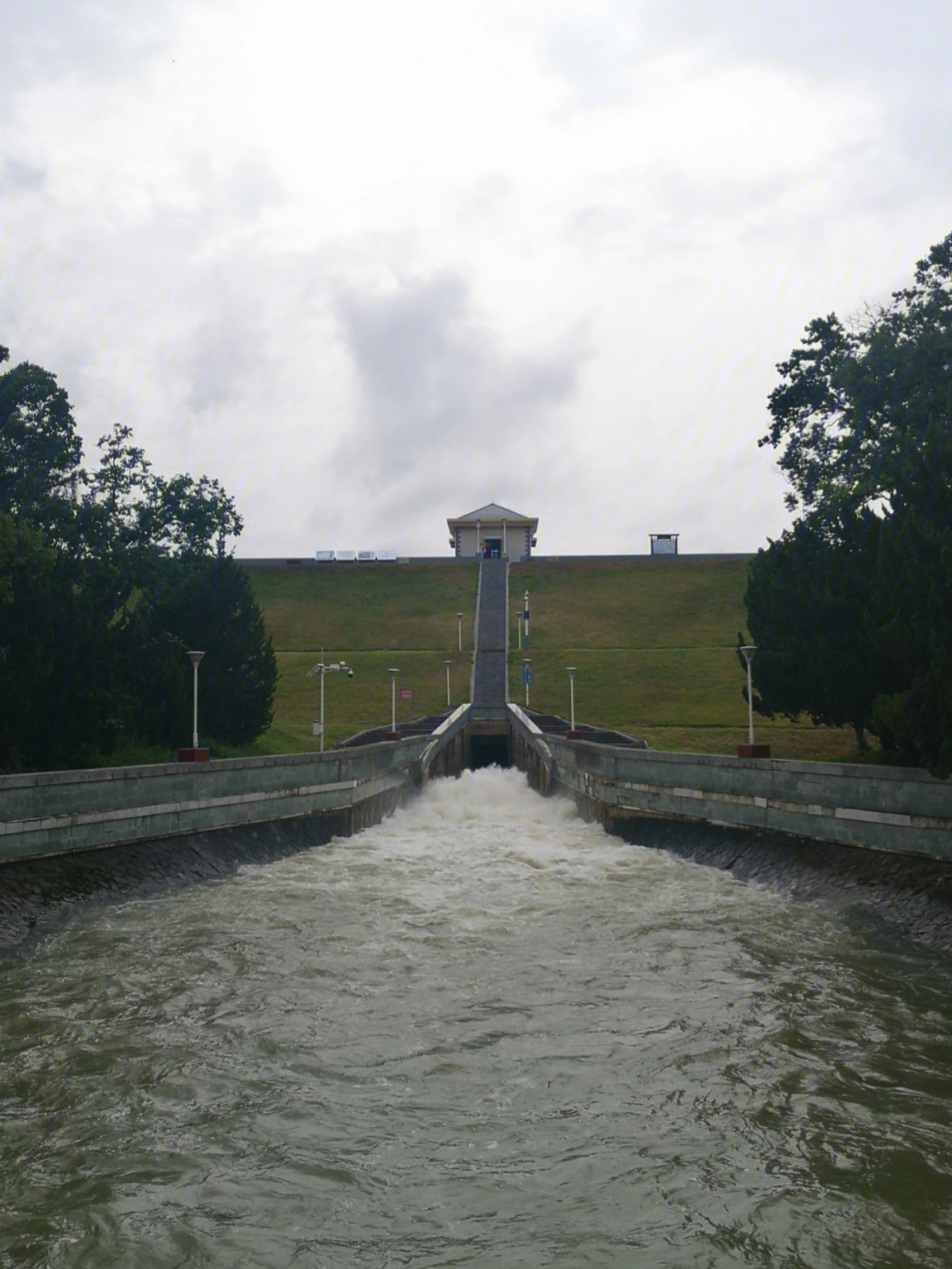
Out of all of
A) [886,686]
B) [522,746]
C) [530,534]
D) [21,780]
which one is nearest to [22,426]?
[522,746]

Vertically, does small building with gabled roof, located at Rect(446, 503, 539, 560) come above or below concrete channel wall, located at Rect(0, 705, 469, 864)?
above

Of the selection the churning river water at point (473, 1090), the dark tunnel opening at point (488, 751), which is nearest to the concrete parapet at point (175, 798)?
the churning river water at point (473, 1090)

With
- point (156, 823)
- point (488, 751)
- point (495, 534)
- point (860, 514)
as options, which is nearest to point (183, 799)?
point (156, 823)

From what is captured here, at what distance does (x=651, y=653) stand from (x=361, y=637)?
2076cm

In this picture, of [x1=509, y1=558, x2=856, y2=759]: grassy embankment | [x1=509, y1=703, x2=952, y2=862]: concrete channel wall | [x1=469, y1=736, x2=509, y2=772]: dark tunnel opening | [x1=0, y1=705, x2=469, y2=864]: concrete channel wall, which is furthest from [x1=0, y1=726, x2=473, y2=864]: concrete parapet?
[x1=469, y1=736, x2=509, y2=772]: dark tunnel opening

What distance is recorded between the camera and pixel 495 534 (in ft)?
328

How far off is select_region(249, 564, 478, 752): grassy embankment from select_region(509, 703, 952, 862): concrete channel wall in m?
16.4

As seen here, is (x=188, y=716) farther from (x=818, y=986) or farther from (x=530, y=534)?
(x=530, y=534)

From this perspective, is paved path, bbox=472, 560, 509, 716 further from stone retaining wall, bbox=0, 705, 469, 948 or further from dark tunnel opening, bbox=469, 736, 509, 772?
stone retaining wall, bbox=0, 705, 469, 948

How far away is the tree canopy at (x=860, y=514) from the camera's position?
2169cm

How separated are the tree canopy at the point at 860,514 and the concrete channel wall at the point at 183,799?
500 inches

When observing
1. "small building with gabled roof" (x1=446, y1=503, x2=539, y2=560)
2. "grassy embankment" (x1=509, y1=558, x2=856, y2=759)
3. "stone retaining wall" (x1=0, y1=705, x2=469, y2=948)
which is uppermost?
"small building with gabled roof" (x1=446, y1=503, x2=539, y2=560)

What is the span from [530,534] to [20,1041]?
9148cm

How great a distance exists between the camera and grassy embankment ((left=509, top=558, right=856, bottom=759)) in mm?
48031
